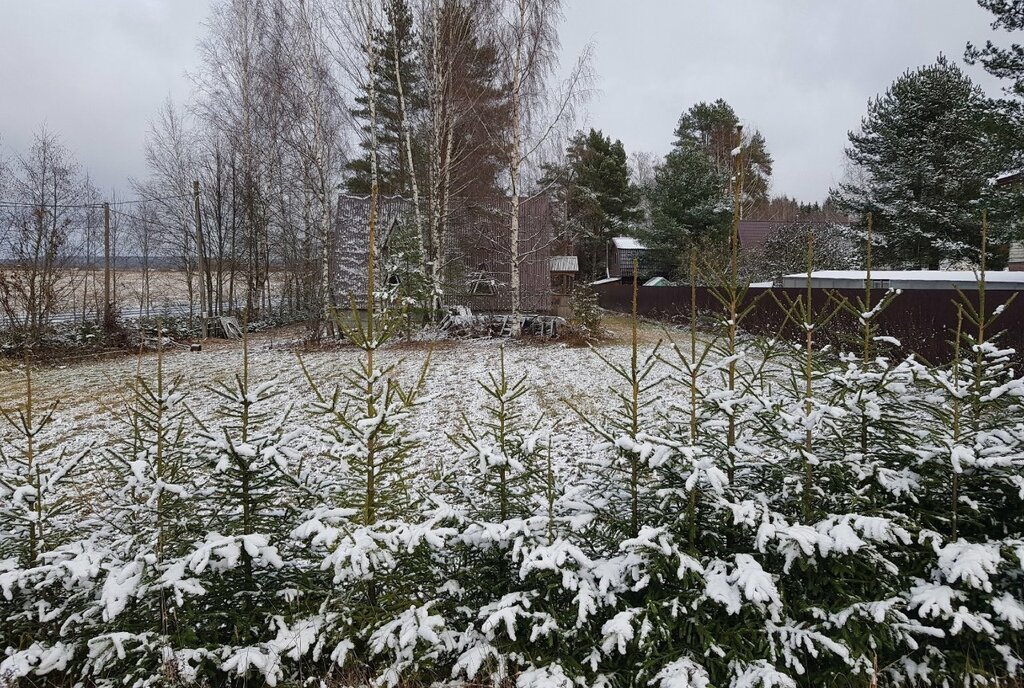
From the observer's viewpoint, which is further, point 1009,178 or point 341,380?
point 1009,178

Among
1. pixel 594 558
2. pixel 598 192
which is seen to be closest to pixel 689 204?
pixel 598 192

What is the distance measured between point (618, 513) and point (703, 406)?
607 millimetres

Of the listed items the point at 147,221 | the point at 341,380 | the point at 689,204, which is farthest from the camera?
the point at 689,204

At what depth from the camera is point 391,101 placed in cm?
1778

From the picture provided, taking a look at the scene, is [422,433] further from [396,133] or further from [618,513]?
[396,133]

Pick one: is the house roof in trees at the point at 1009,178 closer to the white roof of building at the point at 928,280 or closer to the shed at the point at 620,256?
the white roof of building at the point at 928,280

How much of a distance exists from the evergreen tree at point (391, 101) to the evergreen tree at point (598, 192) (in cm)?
1259

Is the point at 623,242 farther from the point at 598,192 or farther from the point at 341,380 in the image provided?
the point at 341,380

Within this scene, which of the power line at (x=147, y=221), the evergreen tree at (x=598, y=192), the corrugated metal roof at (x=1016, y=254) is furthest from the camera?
the evergreen tree at (x=598, y=192)

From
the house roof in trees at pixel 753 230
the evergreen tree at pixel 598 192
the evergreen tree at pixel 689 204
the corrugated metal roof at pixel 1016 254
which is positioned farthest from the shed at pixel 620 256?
the corrugated metal roof at pixel 1016 254

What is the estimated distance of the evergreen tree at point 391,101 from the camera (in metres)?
13.3

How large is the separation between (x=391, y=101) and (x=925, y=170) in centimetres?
1702

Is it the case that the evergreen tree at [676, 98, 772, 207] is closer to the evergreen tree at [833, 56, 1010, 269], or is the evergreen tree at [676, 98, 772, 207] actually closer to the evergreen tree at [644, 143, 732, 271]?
the evergreen tree at [644, 143, 732, 271]

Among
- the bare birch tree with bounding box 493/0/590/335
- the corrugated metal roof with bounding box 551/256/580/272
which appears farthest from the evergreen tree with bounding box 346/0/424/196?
the corrugated metal roof with bounding box 551/256/580/272
